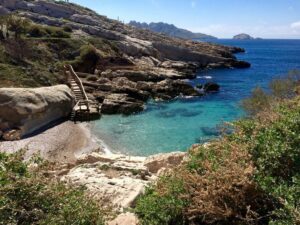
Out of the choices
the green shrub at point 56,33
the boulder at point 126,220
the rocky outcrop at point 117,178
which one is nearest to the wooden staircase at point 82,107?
the rocky outcrop at point 117,178

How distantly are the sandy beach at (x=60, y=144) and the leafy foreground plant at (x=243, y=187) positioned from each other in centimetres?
1699

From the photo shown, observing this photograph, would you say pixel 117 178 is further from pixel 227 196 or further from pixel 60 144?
pixel 60 144

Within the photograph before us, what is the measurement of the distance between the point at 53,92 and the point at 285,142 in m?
29.8

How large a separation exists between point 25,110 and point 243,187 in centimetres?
2576

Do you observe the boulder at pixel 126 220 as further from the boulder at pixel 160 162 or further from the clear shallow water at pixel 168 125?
the clear shallow water at pixel 168 125

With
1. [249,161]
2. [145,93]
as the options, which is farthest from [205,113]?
[249,161]

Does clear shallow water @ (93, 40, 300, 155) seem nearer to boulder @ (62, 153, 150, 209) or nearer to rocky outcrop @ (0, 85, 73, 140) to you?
rocky outcrop @ (0, 85, 73, 140)

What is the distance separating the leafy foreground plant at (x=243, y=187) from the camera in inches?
316

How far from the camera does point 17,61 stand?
156 ft

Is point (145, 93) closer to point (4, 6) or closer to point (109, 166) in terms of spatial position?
point (109, 166)

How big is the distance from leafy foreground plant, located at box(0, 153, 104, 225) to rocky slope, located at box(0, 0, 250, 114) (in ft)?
102

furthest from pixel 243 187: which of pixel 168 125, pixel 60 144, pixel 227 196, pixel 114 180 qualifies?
pixel 168 125

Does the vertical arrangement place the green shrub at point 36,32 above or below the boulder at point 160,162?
above

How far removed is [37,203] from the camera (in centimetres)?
823
